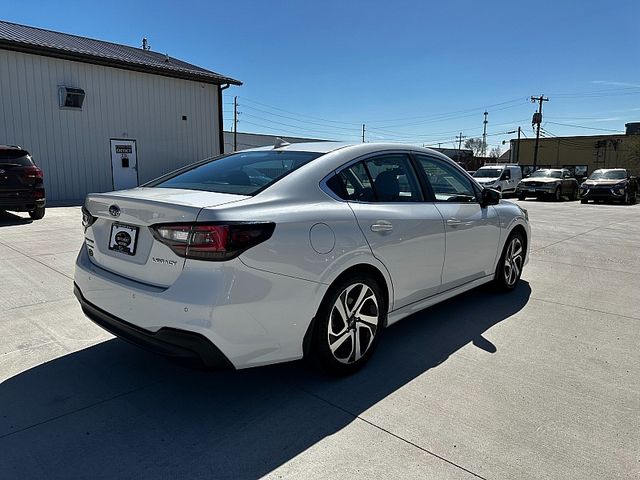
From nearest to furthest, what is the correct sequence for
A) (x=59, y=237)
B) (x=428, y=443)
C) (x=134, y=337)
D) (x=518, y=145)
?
(x=428, y=443), (x=134, y=337), (x=59, y=237), (x=518, y=145)

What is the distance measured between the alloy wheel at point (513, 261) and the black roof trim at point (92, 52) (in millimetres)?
14978

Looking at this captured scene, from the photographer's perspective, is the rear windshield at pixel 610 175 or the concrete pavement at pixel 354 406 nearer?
the concrete pavement at pixel 354 406

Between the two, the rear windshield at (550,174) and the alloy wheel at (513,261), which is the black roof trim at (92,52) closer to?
the alloy wheel at (513,261)

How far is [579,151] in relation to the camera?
61531 millimetres

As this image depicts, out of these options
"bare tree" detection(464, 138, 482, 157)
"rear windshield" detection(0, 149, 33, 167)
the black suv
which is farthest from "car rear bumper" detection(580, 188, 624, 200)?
"bare tree" detection(464, 138, 482, 157)

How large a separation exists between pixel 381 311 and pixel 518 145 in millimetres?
67967

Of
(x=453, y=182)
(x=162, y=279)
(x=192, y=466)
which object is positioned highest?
(x=453, y=182)

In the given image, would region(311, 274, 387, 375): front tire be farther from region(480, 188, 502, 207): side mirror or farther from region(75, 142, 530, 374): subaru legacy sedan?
region(480, 188, 502, 207): side mirror

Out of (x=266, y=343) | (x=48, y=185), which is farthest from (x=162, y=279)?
(x=48, y=185)

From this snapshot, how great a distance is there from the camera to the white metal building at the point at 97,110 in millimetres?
14242

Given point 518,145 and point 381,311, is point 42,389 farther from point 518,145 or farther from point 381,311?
point 518,145

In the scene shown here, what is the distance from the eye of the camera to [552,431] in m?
2.53

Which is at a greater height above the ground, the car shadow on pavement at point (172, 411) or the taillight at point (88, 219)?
the taillight at point (88, 219)

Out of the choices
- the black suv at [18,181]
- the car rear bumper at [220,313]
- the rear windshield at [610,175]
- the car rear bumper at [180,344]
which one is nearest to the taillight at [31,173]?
the black suv at [18,181]
